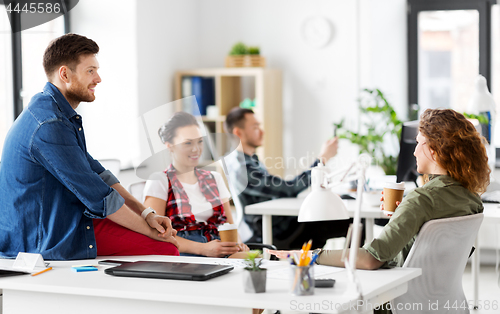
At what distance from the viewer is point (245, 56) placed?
5418mm

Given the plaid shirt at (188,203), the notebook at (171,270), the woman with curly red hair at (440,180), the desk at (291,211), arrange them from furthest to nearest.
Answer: the desk at (291,211) → the plaid shirt at (188,203) → the woman with curly red hair at (440,180) → the notebook at (171,270)

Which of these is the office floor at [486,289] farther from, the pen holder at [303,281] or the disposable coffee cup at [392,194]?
the pen holder at [303,281]

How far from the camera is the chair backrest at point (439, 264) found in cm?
181

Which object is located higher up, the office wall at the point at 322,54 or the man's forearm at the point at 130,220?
the office wall at the point at 322,54

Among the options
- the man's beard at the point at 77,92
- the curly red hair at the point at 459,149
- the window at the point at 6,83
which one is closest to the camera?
the curly red hair at the point at 459,149

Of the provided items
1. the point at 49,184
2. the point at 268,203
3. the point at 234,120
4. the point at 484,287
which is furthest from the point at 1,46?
the point at 484,287

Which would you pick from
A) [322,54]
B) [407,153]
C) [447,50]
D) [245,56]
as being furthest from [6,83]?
[447,50]

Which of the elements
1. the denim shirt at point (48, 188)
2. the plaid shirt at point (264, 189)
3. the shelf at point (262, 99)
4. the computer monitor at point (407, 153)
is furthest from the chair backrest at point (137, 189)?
the shelf at point (262, 99)

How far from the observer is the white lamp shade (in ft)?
5.55

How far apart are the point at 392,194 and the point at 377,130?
9.93 ft

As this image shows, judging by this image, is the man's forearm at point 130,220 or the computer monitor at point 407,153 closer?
the man's forearm at point 130,220

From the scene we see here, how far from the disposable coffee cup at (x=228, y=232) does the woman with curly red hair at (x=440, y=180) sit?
1.65 ft

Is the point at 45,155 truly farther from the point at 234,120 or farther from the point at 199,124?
the point at 234,120

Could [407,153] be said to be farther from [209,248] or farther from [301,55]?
[301,55]
